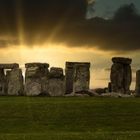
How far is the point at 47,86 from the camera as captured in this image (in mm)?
69000

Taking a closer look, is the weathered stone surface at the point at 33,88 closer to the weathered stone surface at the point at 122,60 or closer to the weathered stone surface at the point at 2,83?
the weathered stone surface at the point at 2,83

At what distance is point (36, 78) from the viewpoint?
226ft

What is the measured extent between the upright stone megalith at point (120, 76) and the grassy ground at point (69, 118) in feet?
72.8

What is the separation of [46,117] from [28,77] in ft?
84.5

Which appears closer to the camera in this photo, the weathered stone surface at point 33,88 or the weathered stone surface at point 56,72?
the weathered stone surface at point 33,88

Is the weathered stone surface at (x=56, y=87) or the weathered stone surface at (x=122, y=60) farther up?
the weathered stone surface at (x=122, y=60)

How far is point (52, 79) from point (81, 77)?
3.29 metres

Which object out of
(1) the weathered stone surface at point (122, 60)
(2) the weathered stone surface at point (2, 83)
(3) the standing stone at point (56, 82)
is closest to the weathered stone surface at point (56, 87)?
(3) the standing stone at point (56, 82)

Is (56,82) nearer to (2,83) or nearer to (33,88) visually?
(33,88)

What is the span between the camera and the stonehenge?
68.2m

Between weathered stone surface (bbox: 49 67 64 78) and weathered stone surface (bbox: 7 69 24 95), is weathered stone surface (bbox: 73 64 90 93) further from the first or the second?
weathered stone surface (bbox: 7 69 24 95)

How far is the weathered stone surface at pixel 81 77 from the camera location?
6906 centimetres

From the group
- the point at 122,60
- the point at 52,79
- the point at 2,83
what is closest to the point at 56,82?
the point at 52,79

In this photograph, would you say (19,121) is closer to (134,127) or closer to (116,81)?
(134,127)
